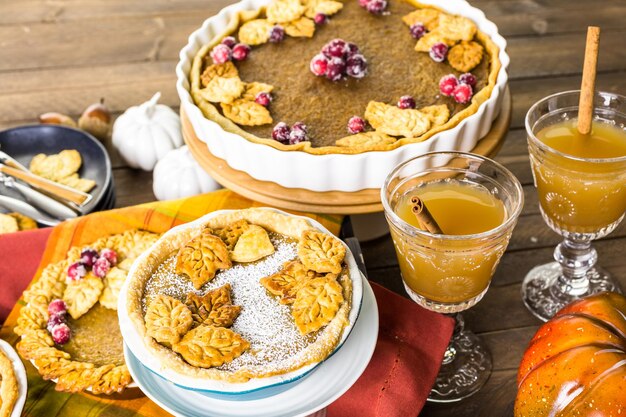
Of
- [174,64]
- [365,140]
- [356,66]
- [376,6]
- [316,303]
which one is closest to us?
[316,303]

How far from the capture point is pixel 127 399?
1.47 meters

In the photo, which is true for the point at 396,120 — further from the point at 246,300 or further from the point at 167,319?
the point at 167,319

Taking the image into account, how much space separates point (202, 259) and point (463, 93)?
80 centimetres

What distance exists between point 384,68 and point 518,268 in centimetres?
63

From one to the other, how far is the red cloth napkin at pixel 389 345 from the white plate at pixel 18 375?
9.9 inches

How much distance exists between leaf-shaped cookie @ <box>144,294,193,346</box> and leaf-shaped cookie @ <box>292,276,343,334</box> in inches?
7.8

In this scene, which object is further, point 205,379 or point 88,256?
point 88,256

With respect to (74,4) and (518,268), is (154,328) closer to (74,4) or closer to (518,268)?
(518,268)

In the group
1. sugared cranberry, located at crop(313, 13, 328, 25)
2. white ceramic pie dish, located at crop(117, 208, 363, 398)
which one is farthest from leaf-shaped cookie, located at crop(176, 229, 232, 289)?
sugared cranberry, located at crop(313, 13, 328, 25)

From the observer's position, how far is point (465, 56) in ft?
6.49

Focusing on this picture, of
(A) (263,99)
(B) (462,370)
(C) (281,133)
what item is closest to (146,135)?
(A) (263,99)

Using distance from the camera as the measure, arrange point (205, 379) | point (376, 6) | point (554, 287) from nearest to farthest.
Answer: point (205, 379) < point (554, 287) < point (376, 6)

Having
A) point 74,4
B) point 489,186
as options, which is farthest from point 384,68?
point 74,4

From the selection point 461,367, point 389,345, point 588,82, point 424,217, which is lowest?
point 461,367
